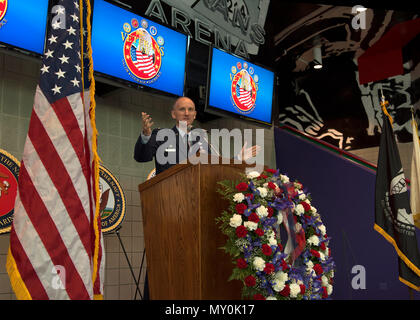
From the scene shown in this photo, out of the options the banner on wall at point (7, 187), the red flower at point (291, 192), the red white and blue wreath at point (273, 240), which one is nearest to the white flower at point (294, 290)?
the red white and blue wreath at point (273, 240)

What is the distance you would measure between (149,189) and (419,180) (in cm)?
418

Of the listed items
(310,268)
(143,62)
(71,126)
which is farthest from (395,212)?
(71,126)

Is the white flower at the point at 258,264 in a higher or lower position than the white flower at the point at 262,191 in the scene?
lower

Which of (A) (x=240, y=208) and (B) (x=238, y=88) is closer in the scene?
(A) (x=240, y=208)

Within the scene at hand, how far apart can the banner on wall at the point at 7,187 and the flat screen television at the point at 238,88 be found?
2.36m

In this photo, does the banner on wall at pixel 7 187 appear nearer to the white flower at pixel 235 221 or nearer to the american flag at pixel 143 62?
the american flag at pixel 143 62

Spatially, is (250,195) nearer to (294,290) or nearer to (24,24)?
(294,290)

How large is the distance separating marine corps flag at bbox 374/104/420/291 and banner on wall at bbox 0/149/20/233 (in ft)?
11.1

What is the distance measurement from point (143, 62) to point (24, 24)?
1297 millimetres

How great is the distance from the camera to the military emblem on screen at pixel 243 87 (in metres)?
5.82

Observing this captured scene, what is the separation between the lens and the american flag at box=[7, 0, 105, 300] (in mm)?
1907

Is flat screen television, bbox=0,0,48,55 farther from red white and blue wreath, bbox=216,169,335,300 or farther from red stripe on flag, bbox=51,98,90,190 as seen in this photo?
red white and blue wreath, bbox=216,169,335,300

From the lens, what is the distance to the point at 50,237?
1.95 metres

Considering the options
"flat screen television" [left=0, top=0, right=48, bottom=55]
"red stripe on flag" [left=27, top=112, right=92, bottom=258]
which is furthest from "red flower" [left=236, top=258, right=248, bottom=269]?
"flat screen television" [left=0, top=0, right=48, bottom=55]
